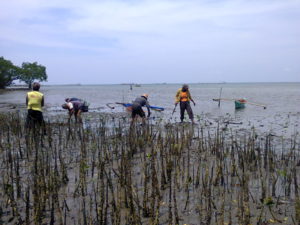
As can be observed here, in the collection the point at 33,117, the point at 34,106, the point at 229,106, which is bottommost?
the point at 229,106

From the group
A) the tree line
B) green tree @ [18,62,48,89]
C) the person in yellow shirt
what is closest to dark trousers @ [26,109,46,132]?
the person in yellow shirt

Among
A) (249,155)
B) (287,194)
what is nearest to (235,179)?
(287,194)

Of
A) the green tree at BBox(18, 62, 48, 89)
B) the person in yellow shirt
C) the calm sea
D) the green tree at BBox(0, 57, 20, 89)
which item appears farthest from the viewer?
the green tree at BBox(18, 62, 48, 89)

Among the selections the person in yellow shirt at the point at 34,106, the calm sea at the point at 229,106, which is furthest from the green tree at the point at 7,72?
A: the person in yellow shirt at the point at 34,106

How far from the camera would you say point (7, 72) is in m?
68.4

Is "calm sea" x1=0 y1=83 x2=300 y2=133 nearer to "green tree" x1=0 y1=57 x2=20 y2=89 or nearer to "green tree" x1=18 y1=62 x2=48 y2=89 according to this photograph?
"green tree" x1=0 y1=57 x2=20 y2=89

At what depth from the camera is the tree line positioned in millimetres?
67631

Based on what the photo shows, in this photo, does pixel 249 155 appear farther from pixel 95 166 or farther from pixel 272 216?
pixel 95 166

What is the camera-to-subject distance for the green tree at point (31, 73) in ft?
249

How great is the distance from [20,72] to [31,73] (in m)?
5.73

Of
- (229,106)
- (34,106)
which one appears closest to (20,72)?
(229,106)

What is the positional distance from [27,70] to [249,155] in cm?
8004

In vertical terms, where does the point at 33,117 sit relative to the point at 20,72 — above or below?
below

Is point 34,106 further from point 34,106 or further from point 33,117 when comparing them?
point 33,117
